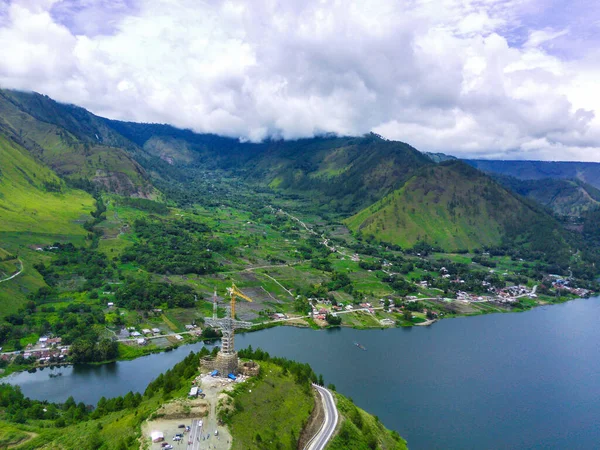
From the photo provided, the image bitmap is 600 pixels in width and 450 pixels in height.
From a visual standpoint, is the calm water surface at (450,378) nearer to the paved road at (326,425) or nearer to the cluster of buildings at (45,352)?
the cluster of buildings at (45,352)

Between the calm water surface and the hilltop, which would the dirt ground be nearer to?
the hilltop

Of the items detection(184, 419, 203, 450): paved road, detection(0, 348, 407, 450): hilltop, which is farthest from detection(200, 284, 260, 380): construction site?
detection(184, 419, 203, 450): paved road

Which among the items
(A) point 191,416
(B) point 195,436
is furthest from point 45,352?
(B) point 195,436

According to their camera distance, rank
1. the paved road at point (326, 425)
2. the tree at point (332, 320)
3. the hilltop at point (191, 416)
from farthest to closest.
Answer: the tree at point (332, 320) < the paved road at point (326, 425) < the hilltop at point (191, 416)

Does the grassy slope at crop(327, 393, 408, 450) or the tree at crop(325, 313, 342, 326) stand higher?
→ the tree at crop(325, 313, 342, 326)

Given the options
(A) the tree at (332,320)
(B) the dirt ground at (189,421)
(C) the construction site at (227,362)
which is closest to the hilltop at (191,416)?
(B) the dirt ground at (189,421)

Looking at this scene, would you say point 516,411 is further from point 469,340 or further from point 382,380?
point 469,340
